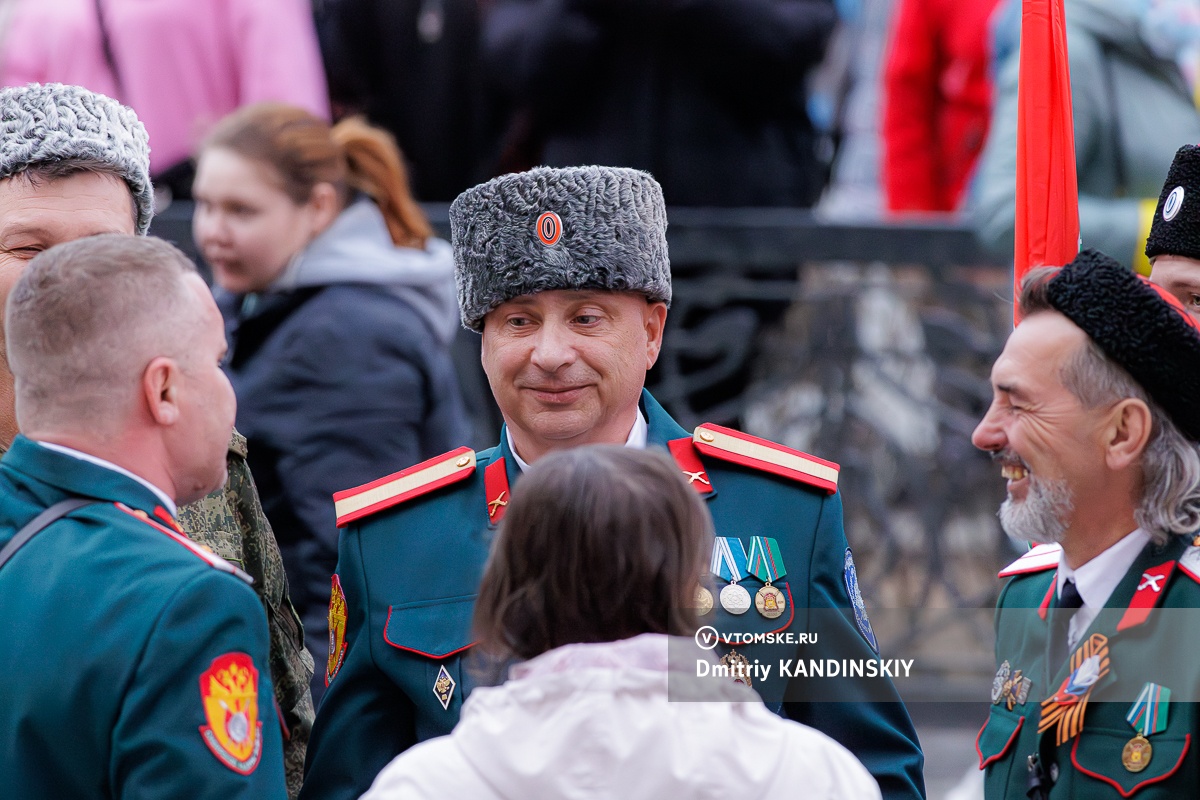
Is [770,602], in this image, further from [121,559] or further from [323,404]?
[323,404]

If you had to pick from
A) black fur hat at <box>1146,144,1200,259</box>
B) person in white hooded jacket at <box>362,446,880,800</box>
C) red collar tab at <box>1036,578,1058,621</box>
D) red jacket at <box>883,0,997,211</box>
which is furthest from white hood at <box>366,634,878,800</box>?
red jacket at <box>883,0,997,211</box>

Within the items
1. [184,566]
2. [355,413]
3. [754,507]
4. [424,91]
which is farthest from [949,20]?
[184,566]

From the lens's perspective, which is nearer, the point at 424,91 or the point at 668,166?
the point at 668,166

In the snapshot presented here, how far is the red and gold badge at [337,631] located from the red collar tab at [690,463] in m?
0.69

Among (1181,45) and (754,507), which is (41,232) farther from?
(1181,45)

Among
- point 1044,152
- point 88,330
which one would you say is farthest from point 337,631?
point 1044,152

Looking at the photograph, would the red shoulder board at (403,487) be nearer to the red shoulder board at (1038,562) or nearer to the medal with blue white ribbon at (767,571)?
the medal with blue white ribbon at (767,571)

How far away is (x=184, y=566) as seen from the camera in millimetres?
2459

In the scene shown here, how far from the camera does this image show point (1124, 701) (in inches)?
110

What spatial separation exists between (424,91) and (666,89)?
119 centimetres

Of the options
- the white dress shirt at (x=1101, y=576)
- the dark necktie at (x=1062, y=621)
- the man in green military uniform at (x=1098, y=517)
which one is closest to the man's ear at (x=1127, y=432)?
the man in green military uniform at (x=1098, y=517)

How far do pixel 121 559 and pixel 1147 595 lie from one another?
1.67 m

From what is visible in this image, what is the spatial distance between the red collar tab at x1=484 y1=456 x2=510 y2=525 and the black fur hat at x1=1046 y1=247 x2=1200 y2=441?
110 cm

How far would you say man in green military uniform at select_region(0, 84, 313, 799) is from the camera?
321cm
